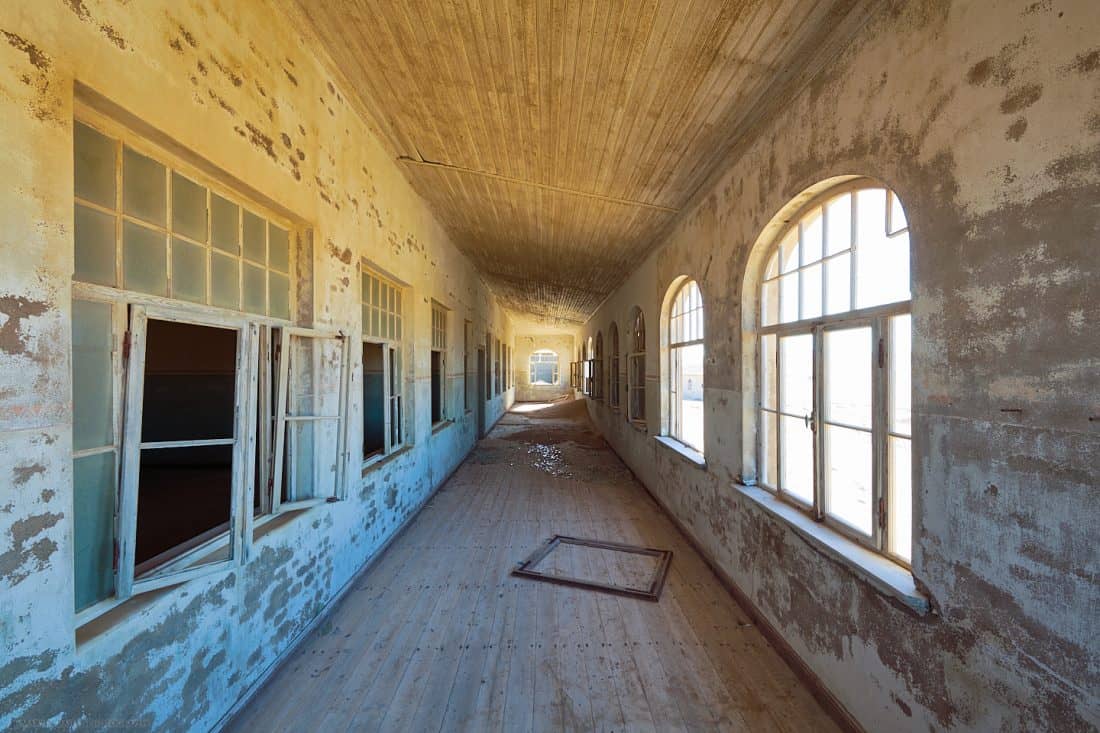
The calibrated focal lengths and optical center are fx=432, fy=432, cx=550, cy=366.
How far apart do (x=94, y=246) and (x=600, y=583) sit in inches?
128

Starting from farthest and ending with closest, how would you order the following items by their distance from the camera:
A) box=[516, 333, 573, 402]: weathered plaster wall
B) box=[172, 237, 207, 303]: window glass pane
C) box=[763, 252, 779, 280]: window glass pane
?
box=[516, 333, 573, 402]: weathered plaster wall
box=[763, 252, 779, 280]: window glass pane
box=[172, 237, 207, 303]: window glass pane

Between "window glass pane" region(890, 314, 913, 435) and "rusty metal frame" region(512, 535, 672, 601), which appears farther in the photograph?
"rusty metal frame" region(512, 535, 672, 601)

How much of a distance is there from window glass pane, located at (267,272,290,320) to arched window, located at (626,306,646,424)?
456 cm

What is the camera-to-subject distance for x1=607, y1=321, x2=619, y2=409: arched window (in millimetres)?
8273

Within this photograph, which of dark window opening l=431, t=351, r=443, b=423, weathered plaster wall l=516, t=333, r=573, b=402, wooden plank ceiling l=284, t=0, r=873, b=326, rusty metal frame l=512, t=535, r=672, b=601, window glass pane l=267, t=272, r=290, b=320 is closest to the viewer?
wooden plank ceiling l=284, t=0, r=873, b=326

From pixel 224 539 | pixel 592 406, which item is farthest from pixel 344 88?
pixel 592 406

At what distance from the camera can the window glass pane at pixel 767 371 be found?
113 inches

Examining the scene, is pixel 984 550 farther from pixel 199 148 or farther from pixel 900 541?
pixel 199 148

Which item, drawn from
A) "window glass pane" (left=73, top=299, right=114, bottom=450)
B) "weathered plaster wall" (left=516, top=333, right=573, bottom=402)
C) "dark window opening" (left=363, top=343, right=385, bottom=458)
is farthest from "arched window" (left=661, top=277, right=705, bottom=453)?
"weathered plaster wall" (left=516, top=333, right=573, bottom=402)

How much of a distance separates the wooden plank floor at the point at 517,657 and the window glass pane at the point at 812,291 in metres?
1.94

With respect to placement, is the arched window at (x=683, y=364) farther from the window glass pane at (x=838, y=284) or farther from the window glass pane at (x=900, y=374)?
the window glass pane at (x=900, y=374)

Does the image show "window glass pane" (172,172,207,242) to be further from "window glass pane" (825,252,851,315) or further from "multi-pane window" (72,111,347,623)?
"window glass pane" (825,252,851,315)

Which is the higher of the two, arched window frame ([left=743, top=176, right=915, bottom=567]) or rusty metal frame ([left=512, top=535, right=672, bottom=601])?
arched window frame ([left=743, top=176, right=915, bottom=567])

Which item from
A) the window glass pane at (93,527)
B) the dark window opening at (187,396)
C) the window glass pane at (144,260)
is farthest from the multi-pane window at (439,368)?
the window glass pane at (93,527)
